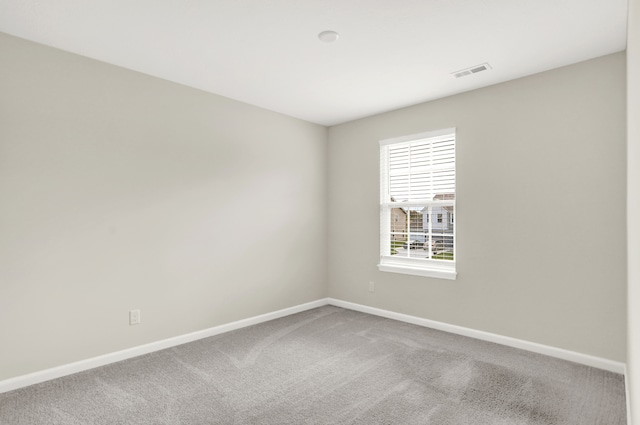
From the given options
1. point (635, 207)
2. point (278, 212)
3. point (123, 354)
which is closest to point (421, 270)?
point (278, 212)

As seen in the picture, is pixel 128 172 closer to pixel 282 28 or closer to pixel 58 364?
pixel 58 364

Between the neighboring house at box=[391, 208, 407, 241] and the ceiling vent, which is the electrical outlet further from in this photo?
the ceiling vent

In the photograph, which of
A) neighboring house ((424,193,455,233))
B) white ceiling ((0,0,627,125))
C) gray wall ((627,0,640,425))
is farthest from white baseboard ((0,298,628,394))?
white ceiling ((0,0,627,125))

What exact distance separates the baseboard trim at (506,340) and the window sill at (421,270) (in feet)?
1.63

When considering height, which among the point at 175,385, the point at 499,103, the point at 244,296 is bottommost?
the point at 175,385

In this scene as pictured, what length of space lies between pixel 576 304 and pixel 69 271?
4.13 meters

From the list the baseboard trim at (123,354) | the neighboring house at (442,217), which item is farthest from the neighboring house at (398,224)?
the baseboard trim at (123,354)

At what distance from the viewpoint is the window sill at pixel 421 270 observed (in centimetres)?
376

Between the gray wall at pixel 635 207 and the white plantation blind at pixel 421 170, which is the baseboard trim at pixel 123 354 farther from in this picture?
the gray wall at pixel 635 207

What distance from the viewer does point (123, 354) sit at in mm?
3027

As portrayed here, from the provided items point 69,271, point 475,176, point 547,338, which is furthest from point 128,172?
point 547,338

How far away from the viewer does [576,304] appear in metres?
2.97

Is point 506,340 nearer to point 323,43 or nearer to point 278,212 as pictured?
point 278,212

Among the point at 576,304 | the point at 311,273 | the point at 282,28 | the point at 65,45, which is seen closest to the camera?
the point at 282,28
